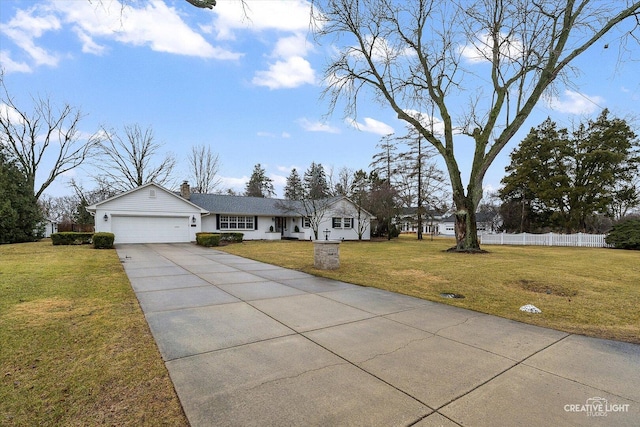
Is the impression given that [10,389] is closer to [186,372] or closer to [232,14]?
[186,372]

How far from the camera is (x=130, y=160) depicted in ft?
103

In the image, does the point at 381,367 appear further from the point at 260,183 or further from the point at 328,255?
the point at 260,183

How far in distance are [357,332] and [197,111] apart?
753 inches

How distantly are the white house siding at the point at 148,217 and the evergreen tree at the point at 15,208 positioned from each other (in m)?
5.51

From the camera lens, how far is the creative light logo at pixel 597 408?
2371 millimetres

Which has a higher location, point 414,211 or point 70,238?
point 414,211

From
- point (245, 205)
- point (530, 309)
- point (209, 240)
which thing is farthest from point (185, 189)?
point (530, 309)

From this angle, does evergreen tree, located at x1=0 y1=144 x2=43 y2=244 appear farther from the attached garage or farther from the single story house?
the attached garage

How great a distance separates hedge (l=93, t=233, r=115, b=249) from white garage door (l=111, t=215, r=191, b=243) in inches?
147

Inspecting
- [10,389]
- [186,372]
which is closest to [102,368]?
[10,389]

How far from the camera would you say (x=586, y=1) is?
12391mm

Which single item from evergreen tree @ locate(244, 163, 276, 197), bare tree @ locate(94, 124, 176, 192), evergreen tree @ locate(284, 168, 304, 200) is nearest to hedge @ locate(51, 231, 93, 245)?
bare tree @ locate(94, 124, 176, 192)

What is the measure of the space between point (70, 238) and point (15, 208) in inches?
253

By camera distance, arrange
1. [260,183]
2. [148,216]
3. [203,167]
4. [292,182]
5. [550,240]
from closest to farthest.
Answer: [148,216]
[550,240]
[203,167]
[292,182]
[260,183]
